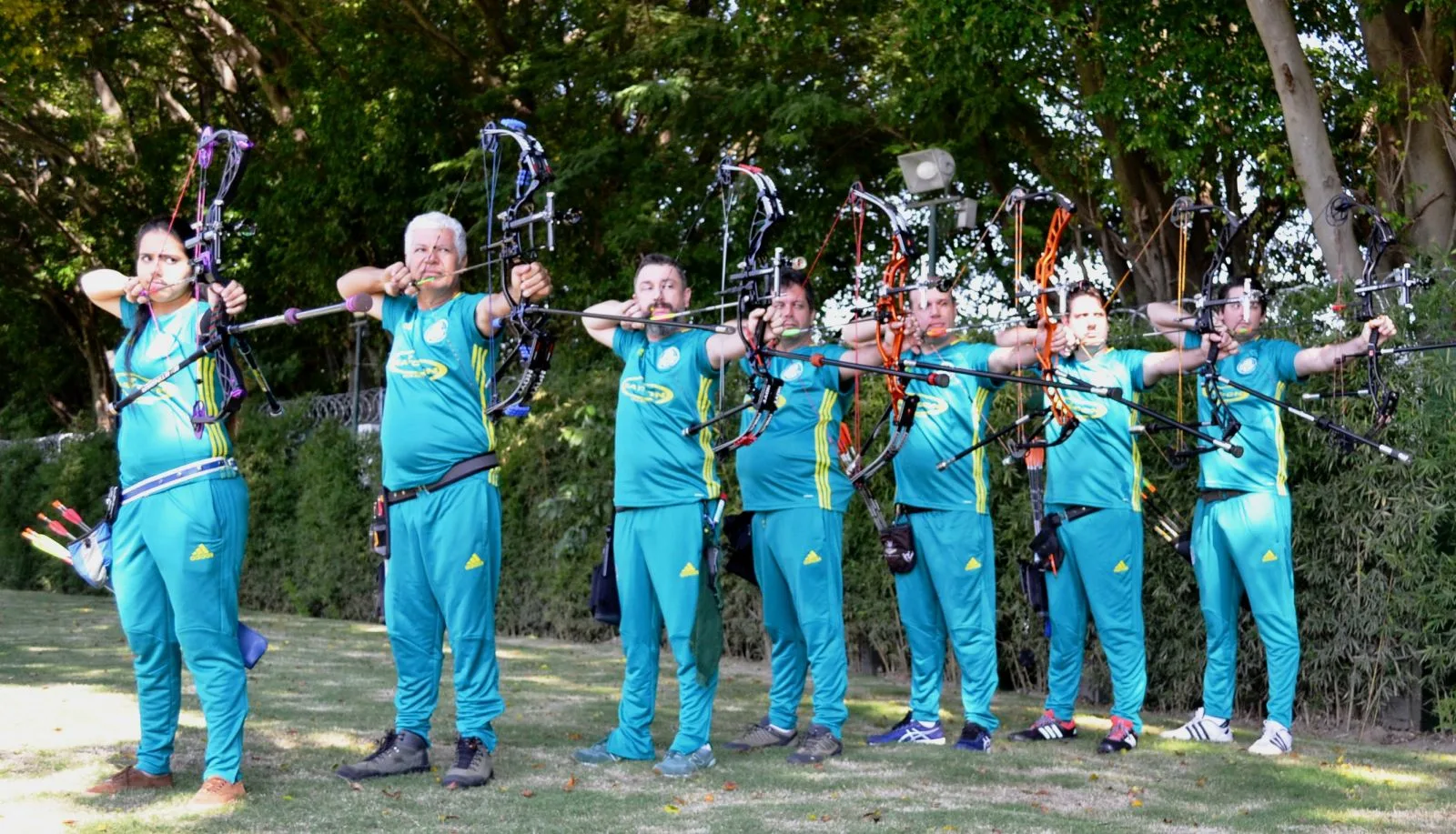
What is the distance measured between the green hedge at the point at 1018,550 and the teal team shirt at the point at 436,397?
3.71m

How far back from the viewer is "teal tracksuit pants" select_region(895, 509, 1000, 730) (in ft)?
21.4

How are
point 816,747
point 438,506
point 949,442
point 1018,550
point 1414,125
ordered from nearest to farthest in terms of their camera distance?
point 438,506 → point 816,747 → point 949,442 → point 1018,550 → point 1414,125

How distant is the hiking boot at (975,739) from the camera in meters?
6.38

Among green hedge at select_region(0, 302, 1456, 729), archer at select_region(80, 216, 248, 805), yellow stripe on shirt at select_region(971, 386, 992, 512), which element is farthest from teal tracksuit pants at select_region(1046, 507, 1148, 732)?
archer at select_region(80, 216, 248, 805)

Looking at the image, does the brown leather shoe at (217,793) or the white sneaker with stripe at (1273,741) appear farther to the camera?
the white sneaker with stripe at (1273,741)

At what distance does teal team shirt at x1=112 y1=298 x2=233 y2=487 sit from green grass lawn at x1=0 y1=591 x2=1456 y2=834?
3.76 feet

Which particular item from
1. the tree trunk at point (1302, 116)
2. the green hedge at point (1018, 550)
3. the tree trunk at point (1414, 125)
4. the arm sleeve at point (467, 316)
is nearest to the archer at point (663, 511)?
the arm sleeve at point (467, 316)

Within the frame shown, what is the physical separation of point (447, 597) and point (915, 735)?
7.38 feet

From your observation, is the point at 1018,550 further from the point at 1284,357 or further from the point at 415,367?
the point at 415,367

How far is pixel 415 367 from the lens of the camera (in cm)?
561

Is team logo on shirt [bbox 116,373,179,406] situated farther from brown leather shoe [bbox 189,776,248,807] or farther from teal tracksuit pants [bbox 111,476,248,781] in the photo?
brown leather shoe [bbox 189,776,248,807]

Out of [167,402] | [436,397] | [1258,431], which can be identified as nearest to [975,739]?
[1258,431]

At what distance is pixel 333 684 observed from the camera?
8383 millimetres

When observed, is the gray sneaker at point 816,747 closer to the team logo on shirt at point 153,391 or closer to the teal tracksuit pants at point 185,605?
the teal tracksuit pants at point 185,605
